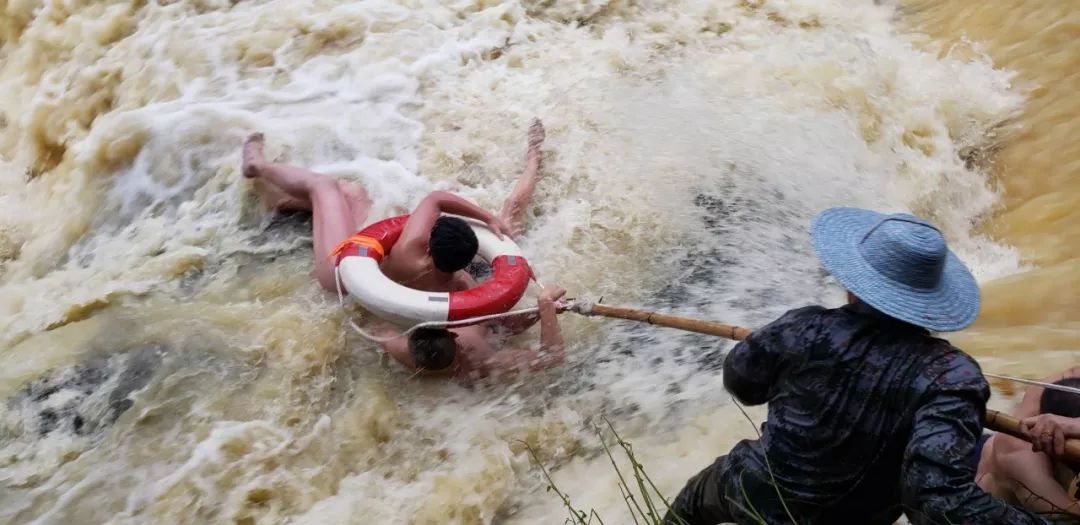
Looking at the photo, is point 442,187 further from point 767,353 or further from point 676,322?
point 767,353

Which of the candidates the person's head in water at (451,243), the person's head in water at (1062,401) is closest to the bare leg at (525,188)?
the person's head in water at (451,243)

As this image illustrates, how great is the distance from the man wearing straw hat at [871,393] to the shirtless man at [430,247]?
4.41 feet

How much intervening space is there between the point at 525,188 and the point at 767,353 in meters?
2.21

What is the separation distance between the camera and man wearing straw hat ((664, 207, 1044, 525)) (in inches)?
64.2

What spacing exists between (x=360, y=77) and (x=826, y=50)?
258 centimetres

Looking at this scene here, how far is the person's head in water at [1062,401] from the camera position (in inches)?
82.7

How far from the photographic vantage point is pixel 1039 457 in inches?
84.9

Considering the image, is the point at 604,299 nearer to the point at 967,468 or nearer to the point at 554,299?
the point at 554,299

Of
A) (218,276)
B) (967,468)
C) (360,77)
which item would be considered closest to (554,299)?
(218,276)

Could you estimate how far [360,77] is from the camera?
4832 mm

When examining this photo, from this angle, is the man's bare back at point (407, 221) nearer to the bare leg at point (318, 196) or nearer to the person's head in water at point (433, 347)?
the bare leg at point (318, 196)

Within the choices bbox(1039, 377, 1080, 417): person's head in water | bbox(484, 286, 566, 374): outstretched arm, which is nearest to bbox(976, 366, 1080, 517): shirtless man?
bbox(1039, 377, 1080, 417): person's head in water

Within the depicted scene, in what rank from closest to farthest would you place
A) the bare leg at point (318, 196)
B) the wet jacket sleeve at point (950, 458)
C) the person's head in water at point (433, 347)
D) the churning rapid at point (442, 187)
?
the wet jacket sleeve at point (950, 458)
the churning rapid at point (442, 187)
the person's head in water at point (433, 347)
the bare leg at point (318, 196)

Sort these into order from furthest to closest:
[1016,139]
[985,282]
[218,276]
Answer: [1016,139] < [218,276] < [985,282]
